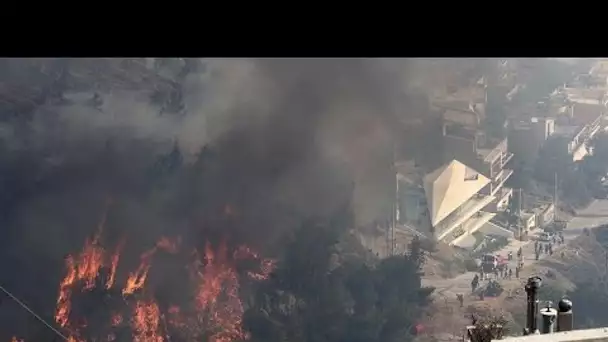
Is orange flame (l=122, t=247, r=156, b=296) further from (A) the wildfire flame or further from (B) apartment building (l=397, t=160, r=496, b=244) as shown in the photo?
(B) apartment building (l=397, t=160, r=496, b=244)

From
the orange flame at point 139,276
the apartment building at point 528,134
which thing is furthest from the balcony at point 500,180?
the orange flame at point 139,276

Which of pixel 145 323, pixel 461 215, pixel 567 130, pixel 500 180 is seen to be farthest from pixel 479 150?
pixel 145 323

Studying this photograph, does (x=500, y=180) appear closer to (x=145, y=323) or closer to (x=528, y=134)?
(x=528, y=134)

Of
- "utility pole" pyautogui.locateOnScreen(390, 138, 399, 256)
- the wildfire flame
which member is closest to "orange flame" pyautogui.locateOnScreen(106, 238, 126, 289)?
the wildfire flame

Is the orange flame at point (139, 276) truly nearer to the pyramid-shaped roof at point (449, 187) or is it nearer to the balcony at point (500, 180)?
the pyramid-shaped roof at point (449, 187)

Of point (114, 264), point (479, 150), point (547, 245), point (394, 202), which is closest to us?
point (114, 264)

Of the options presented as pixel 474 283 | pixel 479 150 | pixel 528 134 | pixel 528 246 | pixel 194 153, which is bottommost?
pixel 474 283

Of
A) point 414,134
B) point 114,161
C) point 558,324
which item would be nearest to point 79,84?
point 114,161
